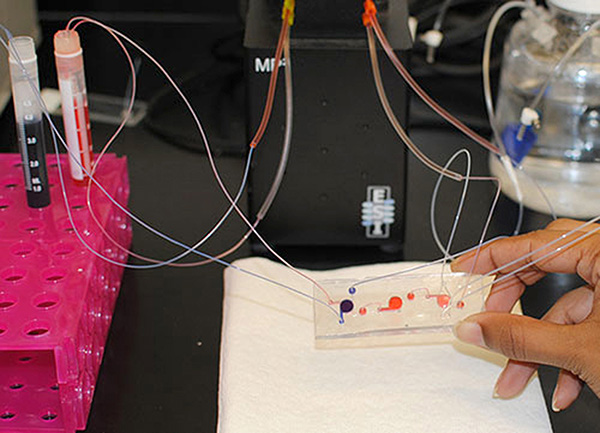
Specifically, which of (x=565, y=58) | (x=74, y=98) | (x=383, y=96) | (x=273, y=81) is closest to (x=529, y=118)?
(x=565, y=58)

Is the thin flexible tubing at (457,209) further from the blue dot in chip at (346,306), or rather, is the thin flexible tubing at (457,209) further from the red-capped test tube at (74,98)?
the red-capped test tube at (74,98)

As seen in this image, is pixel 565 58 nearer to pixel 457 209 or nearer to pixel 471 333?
pixel 457 209

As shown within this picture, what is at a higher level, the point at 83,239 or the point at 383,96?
the point at 383,96

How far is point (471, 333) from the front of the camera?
2.67 feet

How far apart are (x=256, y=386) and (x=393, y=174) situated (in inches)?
12.1

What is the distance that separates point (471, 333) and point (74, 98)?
0.49 metres

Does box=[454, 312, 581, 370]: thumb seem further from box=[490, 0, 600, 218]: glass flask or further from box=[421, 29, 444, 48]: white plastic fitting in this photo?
box=[421, 29, 444, 48]: white plastic fitting

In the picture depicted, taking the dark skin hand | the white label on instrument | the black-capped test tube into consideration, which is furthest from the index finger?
the black-capped test tube

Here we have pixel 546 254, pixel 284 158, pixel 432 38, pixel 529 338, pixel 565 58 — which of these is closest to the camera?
pixel 529 338

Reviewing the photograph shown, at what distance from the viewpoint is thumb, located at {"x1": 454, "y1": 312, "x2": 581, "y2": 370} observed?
0.75 m

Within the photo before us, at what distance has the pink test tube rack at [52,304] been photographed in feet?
2.53

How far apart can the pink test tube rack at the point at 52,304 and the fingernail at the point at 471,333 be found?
14.2 inches

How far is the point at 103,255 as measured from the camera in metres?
0.91

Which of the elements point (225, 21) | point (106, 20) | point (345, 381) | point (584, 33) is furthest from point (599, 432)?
point (106, 20)
